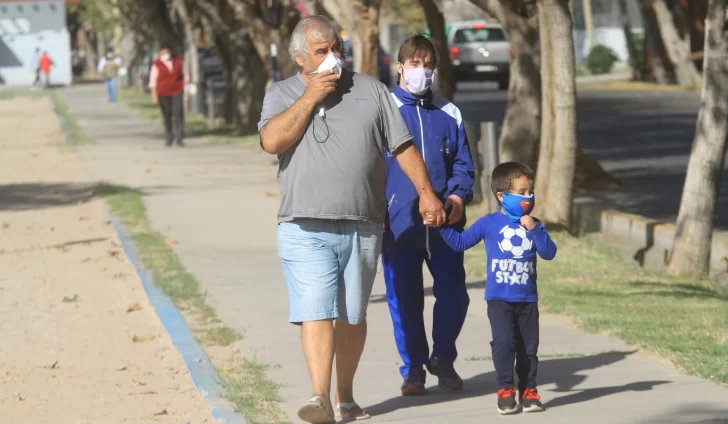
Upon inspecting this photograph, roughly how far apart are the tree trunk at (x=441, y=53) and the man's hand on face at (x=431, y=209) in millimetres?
10335

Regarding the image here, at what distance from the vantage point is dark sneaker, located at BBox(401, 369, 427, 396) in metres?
6.43

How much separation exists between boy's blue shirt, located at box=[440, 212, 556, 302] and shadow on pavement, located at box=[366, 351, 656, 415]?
0.66m

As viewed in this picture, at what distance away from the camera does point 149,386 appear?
23.6ft

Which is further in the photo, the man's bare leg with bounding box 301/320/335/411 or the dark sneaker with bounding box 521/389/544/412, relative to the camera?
the dark sneaker with bounding box 521/389/544/412

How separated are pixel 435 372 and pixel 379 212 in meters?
1.14

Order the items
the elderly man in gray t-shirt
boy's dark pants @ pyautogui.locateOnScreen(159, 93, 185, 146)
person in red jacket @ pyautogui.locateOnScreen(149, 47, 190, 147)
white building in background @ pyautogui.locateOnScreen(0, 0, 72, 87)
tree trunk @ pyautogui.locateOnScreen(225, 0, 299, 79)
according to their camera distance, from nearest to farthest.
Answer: the elderly man in gray t-shirt < tree trunk @ pyautogui.locateOnScreen(225, 0, 299, 79) < person in red jacket @ pyautogui.locateOnScreen(149, 47, 190, 147) < boy's dark pants @ pyautogui.locateOnScreen(159, 93, 185, 146) < white building in background @ pyautogui.locateOnScreen(0, 0, 72, 87)

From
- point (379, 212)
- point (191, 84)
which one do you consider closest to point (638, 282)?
point (379, 212)

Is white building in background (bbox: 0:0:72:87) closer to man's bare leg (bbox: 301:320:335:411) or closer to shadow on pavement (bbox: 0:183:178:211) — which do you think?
shadow on pavement (bbox: 0:183:178:211)

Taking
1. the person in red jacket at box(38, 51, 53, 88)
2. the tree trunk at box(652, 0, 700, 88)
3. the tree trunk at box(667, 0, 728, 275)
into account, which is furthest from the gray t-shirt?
the person in red jacket at box(38, 51, 53, 88)

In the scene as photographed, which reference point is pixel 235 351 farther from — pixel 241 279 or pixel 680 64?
pixel 680 64

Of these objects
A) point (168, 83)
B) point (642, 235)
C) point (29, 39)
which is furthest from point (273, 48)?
point (29, 39)

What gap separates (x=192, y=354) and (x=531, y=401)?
2.46 metres

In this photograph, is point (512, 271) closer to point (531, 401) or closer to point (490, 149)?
point (531, 401)

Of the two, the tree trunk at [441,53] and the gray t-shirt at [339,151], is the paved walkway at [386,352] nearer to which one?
the gray t-shirt at [339,151]
